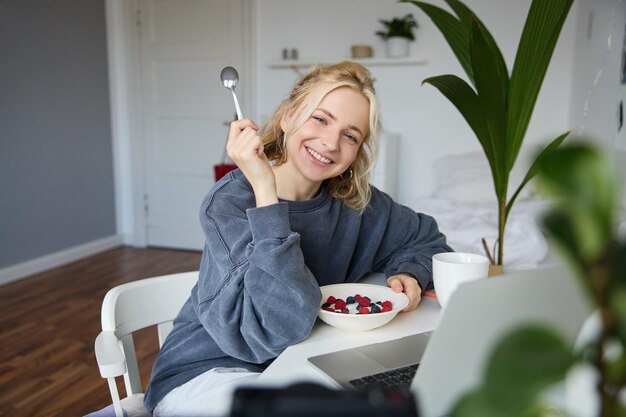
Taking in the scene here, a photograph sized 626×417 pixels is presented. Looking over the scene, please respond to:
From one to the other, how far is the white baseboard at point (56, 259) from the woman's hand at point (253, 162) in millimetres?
3110

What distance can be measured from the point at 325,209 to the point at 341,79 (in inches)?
11.1

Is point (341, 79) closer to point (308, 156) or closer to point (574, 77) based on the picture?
point (308, 156)

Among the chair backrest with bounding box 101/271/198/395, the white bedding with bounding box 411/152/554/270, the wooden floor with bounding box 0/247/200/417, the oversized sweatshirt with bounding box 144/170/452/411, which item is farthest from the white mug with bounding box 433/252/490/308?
the wooden floor with bounding box 0/247/200/417

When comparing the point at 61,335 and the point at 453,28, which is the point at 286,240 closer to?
the point at 453,28

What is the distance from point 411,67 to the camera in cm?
384

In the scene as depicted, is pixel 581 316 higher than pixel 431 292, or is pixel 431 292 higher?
pixel 581 316

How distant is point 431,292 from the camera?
46.8 inches

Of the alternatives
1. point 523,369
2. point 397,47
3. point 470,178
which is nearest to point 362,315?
point 523,369

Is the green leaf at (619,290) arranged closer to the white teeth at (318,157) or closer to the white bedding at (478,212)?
the white teeth at (318,157)

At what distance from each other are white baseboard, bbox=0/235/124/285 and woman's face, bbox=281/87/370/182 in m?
3.01

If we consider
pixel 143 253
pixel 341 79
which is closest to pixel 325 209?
pixel 341 79

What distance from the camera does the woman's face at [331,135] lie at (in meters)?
1.19

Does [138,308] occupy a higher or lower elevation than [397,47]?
lower

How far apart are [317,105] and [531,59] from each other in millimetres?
423
